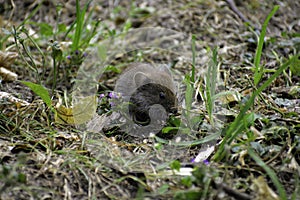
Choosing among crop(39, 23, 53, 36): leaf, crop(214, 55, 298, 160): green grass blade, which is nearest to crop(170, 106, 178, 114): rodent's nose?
crop(214, 55, 298, 160): green grass blade

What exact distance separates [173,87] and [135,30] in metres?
1.49

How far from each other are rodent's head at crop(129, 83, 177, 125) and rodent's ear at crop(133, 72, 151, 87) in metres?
0.03

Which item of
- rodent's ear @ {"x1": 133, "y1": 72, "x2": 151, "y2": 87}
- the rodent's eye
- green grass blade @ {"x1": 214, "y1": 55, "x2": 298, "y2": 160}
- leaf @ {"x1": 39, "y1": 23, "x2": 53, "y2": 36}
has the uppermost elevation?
leaf @ {"x1": 39, "y1": 23, "x2": 53, "y2": 36}

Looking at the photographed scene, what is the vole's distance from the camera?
3963mm

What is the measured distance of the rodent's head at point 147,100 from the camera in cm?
392

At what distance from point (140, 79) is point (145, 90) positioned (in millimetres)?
119

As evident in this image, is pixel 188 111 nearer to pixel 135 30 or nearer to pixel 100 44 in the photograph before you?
pixel 100 44

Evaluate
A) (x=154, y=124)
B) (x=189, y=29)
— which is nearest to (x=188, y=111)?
(x=154, y=124)

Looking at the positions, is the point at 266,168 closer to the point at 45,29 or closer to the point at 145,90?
the point at 145,90

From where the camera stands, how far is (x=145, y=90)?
421 centimetres

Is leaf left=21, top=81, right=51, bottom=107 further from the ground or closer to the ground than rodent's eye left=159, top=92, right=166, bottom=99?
further from the ground

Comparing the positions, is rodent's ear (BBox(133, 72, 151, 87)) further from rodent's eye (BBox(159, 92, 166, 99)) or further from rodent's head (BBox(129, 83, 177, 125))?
rodent's eye (BBox(159, 92, 166, 99))

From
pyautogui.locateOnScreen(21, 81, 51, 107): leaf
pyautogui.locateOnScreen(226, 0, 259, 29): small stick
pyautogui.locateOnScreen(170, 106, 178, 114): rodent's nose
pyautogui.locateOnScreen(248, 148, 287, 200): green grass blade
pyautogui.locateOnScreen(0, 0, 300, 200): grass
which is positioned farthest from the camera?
pyautogui.locateOnScreen(226, 0, 259, 29): small stick

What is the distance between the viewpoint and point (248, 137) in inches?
117
